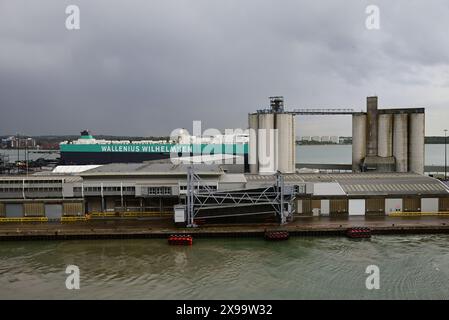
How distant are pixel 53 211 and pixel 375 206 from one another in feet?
64.6

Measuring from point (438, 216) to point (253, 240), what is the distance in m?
12.2

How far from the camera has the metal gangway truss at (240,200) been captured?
2470 centimetres

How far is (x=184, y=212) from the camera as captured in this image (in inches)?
966

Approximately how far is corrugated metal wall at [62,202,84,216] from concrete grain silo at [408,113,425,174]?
92.4ft

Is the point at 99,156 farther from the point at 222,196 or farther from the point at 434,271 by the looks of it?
the point at 434,271

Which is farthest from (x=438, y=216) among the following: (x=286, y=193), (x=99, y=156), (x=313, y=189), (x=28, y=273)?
Answer: (x=99, y=156)

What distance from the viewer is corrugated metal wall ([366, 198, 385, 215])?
27.3m

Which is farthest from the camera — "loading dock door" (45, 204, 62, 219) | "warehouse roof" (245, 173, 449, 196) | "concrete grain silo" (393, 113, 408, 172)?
"concrete grain silo" (393, 113, 408, 172)

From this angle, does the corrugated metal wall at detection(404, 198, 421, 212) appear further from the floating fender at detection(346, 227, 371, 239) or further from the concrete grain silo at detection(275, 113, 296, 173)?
the concrete grain silo at detection(275, 113, 296, 173)

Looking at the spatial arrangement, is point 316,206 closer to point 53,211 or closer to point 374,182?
point 374,182

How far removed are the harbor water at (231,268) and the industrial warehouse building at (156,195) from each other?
4.49 m

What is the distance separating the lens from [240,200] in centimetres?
2506

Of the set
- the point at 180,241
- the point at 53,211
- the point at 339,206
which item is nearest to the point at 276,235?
the point at 180,241

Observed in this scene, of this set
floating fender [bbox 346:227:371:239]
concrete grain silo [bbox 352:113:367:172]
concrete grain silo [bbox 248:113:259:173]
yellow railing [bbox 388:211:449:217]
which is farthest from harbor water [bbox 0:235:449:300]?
concrete grain silo [bbox 352:113:367:172]
